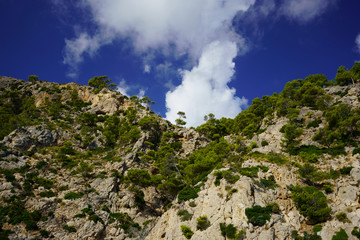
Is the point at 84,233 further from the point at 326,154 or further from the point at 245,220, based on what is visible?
the point at 326,154

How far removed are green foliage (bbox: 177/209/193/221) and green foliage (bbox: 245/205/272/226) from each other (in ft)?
31.4

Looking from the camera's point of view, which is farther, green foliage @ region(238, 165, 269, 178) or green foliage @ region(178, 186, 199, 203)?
green foliage @ region(178, 186, 199, 203)

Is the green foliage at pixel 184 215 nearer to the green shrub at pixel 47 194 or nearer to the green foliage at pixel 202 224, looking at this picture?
the green foliage at pixel 202 224

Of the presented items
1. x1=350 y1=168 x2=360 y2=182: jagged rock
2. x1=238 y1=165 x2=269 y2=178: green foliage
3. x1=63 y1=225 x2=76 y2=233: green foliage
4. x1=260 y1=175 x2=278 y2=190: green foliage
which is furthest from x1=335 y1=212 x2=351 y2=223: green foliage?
x1=63 y1=225 x2=76 y2=233: green foliage

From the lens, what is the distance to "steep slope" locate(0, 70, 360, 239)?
30234mm

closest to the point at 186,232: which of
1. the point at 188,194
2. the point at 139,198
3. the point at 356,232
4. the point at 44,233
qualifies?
the point at 188,194

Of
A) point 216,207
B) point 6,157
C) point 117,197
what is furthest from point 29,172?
point 216,207

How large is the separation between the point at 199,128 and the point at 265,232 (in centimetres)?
5378

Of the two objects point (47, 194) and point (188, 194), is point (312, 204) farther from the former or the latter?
point (47, 194)

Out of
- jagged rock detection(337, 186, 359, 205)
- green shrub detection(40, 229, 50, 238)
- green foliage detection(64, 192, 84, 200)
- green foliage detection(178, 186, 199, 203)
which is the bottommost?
green shrub detection(40, 229, 50, 238)

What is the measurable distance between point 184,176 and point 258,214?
81.7ft

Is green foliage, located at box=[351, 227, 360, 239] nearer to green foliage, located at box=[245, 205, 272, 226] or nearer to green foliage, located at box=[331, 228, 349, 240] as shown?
green foliage, located at box=[331, 228, 349, 240]

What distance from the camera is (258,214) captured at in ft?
95.4

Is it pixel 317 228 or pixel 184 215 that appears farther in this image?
pixel 184 215
